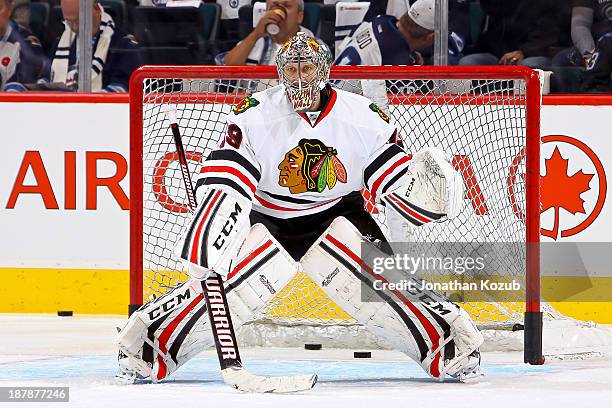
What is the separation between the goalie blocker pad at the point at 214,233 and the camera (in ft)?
11.0

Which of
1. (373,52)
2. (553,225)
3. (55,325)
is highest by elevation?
(373,52)

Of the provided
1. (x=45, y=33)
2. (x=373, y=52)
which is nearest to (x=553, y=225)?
(x=373, y=52)

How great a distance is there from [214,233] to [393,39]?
2.24 metres

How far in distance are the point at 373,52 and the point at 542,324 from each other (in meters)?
1.71

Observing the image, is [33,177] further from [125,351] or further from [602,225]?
[602,225]

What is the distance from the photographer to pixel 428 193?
3664mm

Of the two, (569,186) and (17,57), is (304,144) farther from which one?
(17,57)

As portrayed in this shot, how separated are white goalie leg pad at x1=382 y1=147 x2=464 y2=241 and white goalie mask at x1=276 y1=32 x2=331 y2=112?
15.2 inches

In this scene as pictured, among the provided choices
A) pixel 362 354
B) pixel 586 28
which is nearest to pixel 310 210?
pixel 362 354

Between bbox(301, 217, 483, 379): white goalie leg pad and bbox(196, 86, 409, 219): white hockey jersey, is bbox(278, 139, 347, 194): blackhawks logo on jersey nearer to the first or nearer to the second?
bbox(196, 86, 409, 219): white hockey jersey

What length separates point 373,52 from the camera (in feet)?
17.6

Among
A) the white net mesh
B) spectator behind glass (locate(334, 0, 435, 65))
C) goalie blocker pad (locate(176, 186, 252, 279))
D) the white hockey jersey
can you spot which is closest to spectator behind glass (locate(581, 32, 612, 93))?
spectator behind glass (locate(334, 0, 435, 65))

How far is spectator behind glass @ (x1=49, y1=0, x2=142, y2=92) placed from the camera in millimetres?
5488

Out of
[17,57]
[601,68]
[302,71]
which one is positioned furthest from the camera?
[17,57]
